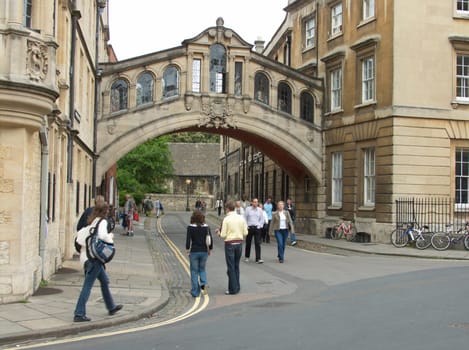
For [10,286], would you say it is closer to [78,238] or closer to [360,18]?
[78,238]

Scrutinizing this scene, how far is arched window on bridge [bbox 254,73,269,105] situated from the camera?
30125mm

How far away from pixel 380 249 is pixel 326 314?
13.5 m

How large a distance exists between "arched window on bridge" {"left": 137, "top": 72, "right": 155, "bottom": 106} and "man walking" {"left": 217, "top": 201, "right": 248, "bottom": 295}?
16.4m

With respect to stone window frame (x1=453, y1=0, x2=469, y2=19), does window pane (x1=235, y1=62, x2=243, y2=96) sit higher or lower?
lower

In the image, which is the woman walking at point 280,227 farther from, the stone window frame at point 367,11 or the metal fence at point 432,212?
the stone window frame at point 367,11

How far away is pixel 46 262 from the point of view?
44.4ft

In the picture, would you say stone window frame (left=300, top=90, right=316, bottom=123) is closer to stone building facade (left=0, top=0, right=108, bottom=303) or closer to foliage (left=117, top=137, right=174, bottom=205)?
stone building facade (left=0, top=0, right=108, bottom=303)

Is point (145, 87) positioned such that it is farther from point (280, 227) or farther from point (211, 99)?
point (280, 227)

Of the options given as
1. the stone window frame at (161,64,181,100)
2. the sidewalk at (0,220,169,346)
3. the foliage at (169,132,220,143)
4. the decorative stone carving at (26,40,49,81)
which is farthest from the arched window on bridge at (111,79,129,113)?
the foliage at (169,132,220,143)

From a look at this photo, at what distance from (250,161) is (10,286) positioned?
37.4 meters

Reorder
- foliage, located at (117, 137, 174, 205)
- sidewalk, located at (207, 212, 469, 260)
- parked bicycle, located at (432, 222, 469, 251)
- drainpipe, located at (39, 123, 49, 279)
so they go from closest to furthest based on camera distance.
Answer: drainpipe, located at (39, 123, 49, 279), sidewalk, located at (207, 212, 469, 260), parked bicycle, located at (432, 222, 469, 251), foliage, located at (117, 137, 174, 205)

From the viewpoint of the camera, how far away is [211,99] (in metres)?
29.5

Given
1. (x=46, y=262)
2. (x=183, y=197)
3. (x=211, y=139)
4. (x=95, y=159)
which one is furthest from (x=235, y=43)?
(x=211, y=139)

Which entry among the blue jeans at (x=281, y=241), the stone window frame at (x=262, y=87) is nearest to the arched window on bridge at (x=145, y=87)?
the stone window frame at (x=262, y=87)
